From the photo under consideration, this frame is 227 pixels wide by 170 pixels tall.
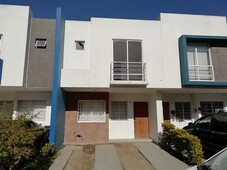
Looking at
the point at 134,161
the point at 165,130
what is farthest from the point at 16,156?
the point at 165,130

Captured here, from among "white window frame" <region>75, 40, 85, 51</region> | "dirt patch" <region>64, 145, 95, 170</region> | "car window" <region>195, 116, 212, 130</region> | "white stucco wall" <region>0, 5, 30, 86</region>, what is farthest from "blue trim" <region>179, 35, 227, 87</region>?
"white stucco wall" <region>0, 5, 30, 86</region>

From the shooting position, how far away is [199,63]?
1246 centimetres

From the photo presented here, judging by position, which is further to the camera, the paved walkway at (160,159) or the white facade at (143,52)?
the white facade at (143,52)

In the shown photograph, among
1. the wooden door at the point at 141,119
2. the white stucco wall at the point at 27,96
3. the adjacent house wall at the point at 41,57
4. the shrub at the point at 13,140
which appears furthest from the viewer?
the wooden door at the point at 141,119

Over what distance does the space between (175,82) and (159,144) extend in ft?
13.4

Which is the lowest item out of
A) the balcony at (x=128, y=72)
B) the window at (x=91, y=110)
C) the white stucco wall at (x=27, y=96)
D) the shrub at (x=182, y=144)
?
the shrub at (x=182, y=144)

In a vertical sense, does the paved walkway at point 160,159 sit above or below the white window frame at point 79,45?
below

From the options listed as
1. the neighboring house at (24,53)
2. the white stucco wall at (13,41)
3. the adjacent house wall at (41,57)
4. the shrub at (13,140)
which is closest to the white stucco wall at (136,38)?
the adjacent house wall at (41,57)

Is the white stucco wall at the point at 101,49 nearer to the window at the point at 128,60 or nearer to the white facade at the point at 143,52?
the white facade at the point at 143,52

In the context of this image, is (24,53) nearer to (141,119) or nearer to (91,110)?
(91,110)

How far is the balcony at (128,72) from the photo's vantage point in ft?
37.4

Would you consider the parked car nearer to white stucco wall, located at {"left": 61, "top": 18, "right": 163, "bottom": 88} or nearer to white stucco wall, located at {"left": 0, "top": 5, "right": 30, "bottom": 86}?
white stucco wall, located at {"left": 61, "top": 18, "right": 163, "bottom": 88}

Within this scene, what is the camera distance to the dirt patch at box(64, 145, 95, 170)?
25.0ft

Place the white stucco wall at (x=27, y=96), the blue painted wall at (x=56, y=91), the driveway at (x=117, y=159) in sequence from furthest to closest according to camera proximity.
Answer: the white stucco wall at (x=27, y=96), the blue painted wall at (x=56, y=91), the driveway at (x=117, y=159)
